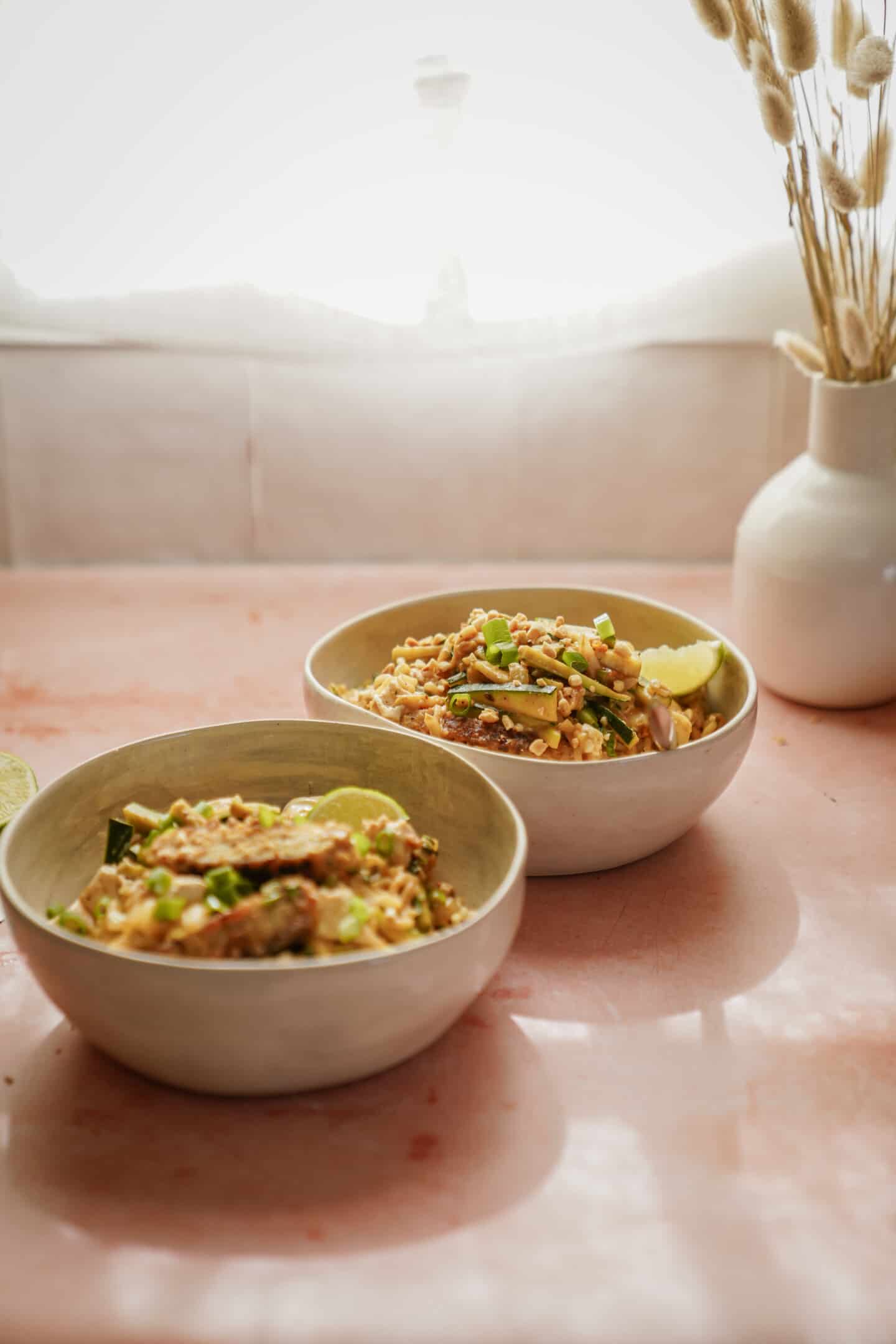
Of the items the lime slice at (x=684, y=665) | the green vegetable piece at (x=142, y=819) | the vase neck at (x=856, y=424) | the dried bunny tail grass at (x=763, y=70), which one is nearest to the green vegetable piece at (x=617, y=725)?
the lime slice at (x=684, y=665)

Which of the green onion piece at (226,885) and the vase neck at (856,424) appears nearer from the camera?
the green onion piece at (226,885)

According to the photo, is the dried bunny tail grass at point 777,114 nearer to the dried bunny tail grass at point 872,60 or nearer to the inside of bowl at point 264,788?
the dried bunny tail grass at point 872,60

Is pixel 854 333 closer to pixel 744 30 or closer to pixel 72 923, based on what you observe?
pixel 744 30

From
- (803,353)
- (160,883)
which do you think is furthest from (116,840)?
(803,353)

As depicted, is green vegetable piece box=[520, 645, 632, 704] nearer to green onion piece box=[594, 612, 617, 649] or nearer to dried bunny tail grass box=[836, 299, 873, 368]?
green onion piece box=[594, 612, 617, 649]

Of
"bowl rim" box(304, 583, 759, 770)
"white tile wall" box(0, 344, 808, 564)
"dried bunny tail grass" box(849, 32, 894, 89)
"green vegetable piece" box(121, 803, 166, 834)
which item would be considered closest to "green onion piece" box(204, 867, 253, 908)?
"green vegetable piece" box(121, 803, 166, 834)
